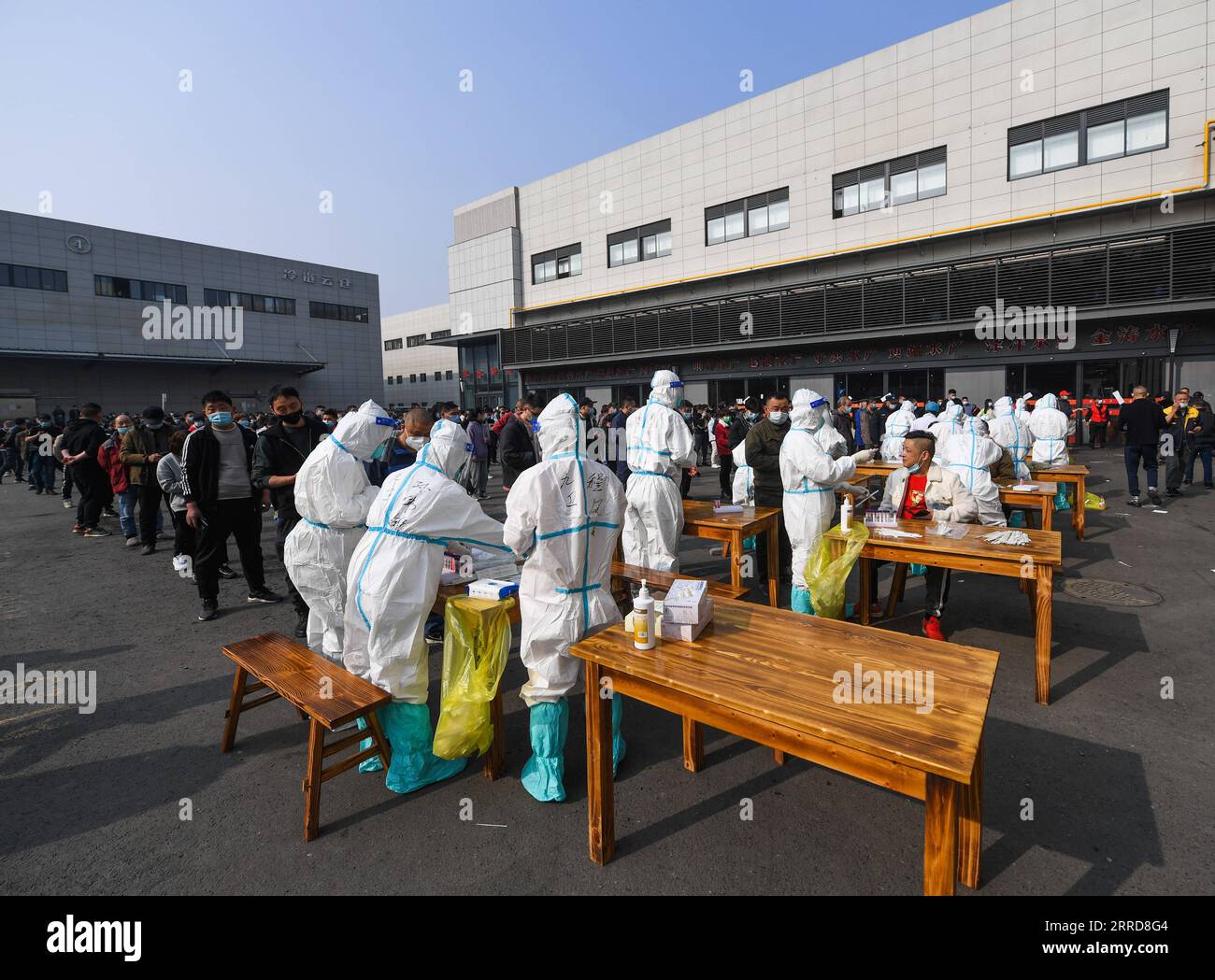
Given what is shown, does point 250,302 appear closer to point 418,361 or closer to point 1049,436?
point 418,361

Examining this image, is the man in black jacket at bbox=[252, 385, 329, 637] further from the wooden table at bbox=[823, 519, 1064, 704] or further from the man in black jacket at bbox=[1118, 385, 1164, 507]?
the man in black jacket at bbox=[1118, 385, 1164, 507]

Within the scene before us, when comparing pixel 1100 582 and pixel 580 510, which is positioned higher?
pixel 580 510

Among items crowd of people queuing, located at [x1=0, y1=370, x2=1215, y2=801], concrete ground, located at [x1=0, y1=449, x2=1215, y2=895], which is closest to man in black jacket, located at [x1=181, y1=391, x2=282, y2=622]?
crowd of people queuing, located at [x1=0, y1=370, x2=1215, y2=801]

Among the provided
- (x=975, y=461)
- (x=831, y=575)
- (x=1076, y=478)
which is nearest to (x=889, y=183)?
(x=1076, y=478)

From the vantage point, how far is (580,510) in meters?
3.12

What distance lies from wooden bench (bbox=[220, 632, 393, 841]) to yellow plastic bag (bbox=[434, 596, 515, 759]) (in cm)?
33

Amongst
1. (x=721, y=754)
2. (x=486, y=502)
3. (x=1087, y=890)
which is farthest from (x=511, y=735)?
(x=486, y=502)

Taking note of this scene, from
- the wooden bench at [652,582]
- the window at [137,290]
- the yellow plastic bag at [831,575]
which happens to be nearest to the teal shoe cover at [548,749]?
the wooden bench at [652,582]

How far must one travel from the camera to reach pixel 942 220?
18594mm

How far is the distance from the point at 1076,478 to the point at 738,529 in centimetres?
605

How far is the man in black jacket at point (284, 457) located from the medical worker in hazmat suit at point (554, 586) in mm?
3225

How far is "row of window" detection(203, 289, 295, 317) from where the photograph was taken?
3781 cm

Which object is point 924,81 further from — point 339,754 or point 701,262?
point 339,754

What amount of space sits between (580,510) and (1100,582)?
6.35m
